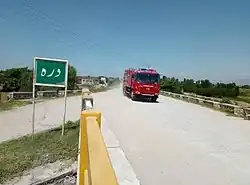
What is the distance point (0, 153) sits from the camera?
310 inches

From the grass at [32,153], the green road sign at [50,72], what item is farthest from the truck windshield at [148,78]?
the green road sign at [50,72]

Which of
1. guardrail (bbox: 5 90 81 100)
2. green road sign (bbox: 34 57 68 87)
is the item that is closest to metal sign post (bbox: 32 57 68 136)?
green road sign (bbox: 34 57 68 87)

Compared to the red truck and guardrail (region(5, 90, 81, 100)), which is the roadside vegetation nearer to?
guardrail (region(5, 90, 81, 100))

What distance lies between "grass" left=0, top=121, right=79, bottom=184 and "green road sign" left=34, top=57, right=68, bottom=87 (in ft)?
5.85

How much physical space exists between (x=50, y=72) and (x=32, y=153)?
102 inches

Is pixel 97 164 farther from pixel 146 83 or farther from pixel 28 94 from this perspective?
pixel 28 94

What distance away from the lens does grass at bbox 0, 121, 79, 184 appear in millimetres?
6375

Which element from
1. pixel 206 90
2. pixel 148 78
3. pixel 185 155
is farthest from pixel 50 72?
pixel 206 90

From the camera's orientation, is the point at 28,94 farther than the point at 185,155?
Yes

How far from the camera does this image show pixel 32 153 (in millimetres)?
7562

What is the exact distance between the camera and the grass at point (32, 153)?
6.38 m

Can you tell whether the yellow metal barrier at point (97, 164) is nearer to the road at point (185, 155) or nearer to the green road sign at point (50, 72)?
the road at point (185, 155)

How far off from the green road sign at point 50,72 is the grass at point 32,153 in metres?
1.78

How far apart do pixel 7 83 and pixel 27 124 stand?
5095cm
